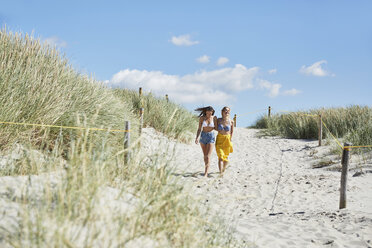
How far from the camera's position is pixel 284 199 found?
6.07 meters

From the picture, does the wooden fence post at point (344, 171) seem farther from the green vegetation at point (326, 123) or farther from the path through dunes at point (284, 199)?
the green vegetation at point (326, 123)

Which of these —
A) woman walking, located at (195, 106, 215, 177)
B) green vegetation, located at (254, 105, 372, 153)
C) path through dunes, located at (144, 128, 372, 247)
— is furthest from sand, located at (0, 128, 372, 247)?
green vegetation, located at (254, 105, 372, 153)

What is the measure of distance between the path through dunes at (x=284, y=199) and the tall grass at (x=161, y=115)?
66cm

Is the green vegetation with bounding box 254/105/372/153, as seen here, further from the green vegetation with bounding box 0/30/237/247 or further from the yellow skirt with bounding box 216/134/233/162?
the green vegetation with bounding box 0/30/237/247

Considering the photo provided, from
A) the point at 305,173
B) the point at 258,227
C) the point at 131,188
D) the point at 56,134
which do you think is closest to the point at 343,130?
the point at 305,173

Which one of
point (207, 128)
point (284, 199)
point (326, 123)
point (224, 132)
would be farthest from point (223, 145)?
point (326, 123)

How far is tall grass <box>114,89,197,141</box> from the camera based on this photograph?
442 inches

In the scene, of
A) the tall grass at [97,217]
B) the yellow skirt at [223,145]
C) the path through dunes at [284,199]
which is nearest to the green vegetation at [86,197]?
the tall grass at [97,217]

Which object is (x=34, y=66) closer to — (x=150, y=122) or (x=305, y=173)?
(x=150, y=122)

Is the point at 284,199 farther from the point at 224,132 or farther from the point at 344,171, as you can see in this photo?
the point at 224,132

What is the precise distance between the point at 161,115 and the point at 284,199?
614 centimetres

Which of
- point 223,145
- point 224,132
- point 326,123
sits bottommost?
point 223,145

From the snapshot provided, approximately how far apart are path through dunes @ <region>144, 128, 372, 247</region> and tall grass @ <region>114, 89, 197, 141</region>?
664mm

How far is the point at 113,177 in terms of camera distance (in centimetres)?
302
